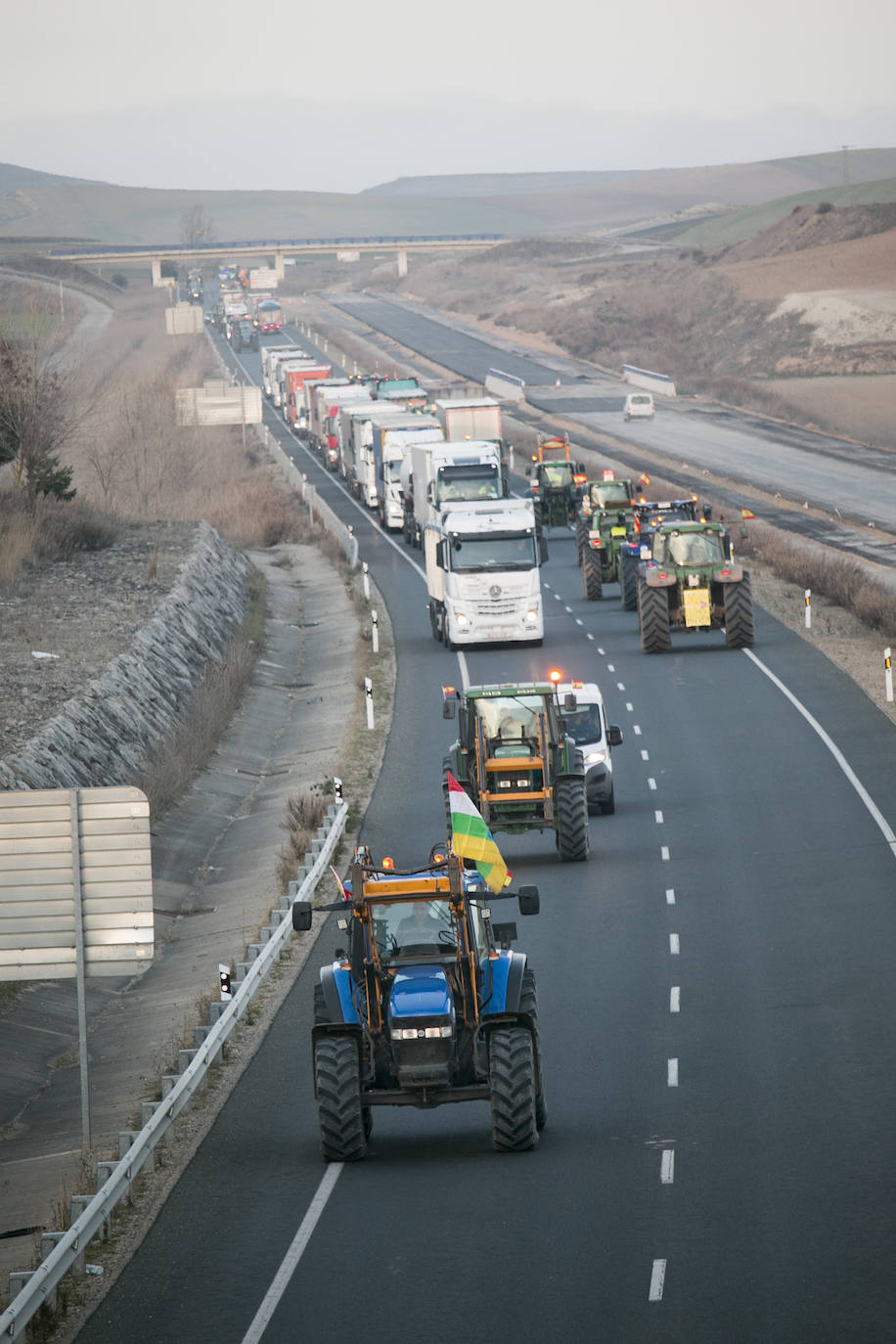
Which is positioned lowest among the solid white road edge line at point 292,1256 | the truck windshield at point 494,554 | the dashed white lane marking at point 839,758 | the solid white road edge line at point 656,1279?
the dashed white lane marking at point 839,758

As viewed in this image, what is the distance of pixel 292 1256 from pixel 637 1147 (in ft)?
11.6

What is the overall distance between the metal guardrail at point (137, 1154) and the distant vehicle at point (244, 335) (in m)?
127

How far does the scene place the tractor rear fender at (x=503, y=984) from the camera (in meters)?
16.4

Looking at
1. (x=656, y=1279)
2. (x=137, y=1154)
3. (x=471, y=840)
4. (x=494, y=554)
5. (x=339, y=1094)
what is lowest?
(x=137, y=1154)

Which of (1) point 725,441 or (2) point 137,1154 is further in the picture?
(1) point 725,441

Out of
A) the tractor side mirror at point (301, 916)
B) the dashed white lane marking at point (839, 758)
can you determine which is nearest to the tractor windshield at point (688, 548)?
the dashed white lane marking at point (839, 758)

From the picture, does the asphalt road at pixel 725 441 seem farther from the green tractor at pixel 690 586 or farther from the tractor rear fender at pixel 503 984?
the tractor rear fender at pixel 503 984

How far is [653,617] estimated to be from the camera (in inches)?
1805

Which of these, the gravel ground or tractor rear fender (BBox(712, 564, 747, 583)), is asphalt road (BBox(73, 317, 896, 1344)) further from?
tractor rear fender (BBox(712, 564, 747, 583))

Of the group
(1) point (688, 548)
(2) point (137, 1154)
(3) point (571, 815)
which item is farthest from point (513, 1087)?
(1) point (688, 548)

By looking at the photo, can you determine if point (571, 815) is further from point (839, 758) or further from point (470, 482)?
point (470, 482)

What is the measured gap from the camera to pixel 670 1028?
21.0m

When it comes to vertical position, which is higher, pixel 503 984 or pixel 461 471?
pixel 461 471

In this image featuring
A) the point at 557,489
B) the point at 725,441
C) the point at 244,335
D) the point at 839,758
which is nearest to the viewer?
the point at 839,758
